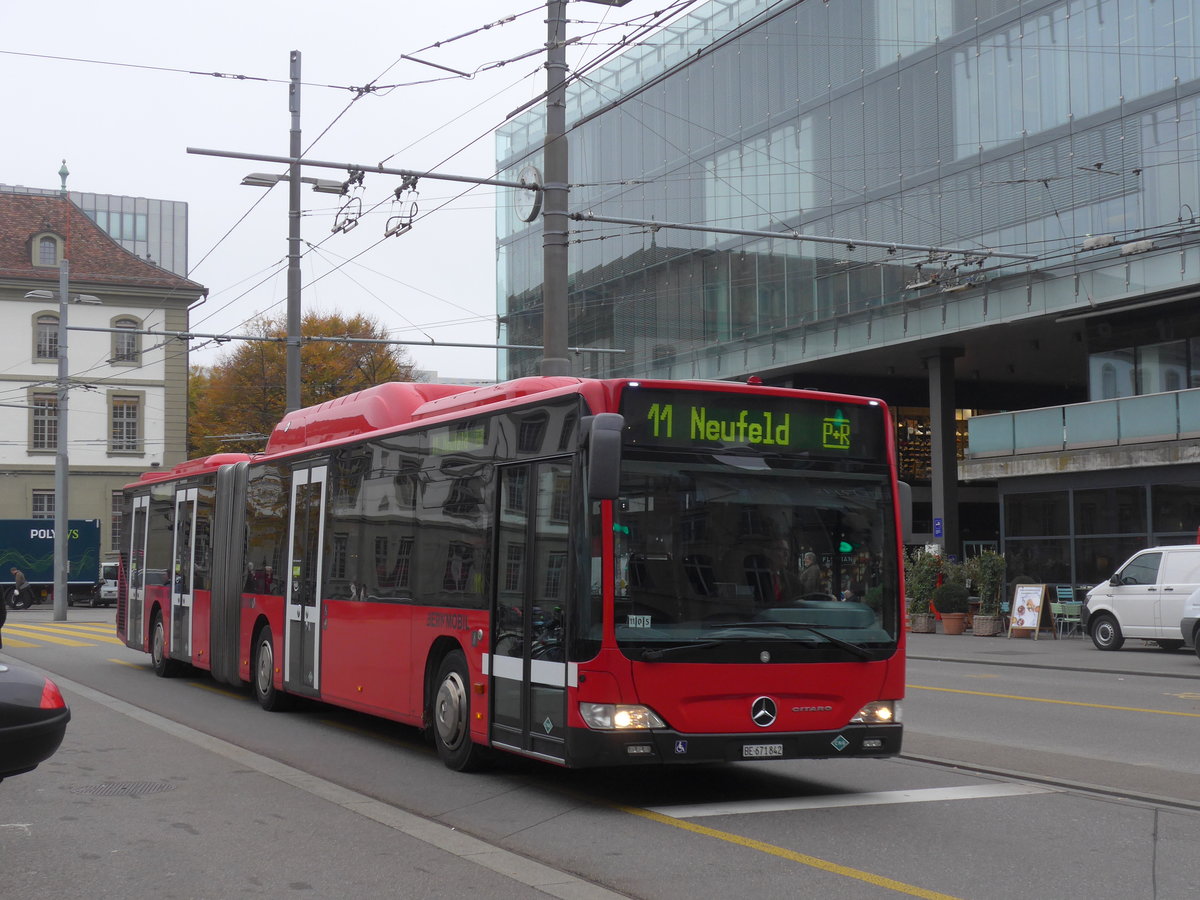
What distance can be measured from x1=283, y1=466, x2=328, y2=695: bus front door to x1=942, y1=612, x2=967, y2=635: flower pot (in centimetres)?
2214

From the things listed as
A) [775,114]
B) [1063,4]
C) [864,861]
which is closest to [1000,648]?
[1063,4]

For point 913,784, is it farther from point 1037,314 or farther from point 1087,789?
point 1037,314

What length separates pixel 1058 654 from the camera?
86.2 ft

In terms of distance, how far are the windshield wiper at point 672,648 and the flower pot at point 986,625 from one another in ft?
82.9

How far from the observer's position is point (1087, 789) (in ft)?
32.0

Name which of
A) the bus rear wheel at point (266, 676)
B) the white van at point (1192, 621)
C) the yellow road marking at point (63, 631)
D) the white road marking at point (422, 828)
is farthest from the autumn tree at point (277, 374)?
the white road marking at point (422, 828)

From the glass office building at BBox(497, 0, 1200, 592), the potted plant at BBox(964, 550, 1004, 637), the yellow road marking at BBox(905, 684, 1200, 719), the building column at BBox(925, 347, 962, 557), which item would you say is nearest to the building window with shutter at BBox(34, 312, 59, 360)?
the glass office building at BBox(497, 0, 1200, 592)

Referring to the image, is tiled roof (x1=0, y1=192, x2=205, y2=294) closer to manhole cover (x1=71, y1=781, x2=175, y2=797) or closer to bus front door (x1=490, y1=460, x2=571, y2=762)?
manhole cover (x1=71, y1=781, x2=175, y2=797)

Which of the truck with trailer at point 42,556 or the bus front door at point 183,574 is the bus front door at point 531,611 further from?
the truck with trailer at point 42,556

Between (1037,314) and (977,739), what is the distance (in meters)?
23.3

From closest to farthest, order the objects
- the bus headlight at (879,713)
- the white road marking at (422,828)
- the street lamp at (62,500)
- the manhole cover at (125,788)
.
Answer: the white road marking at (422,828)
the bus headlight at (879,713)
the manhole cover at (125,788)
the street lamp at (62,500)

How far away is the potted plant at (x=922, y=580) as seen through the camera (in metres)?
34.3

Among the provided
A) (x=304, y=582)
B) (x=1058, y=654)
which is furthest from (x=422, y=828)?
(x=1058, y=654)

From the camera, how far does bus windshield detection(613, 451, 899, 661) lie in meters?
8.90
